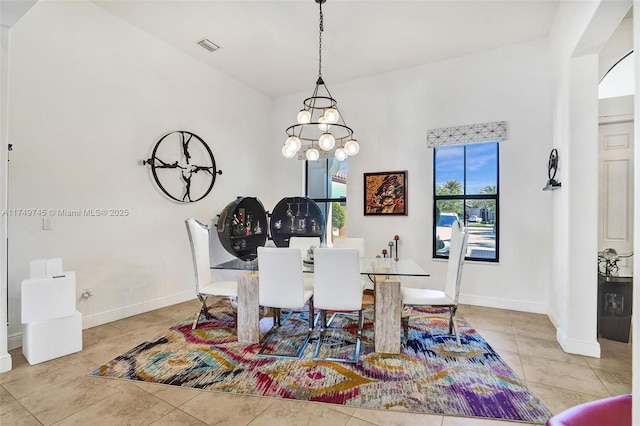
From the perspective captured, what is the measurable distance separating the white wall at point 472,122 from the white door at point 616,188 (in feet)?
1.77

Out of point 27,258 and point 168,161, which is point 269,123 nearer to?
point 168,161

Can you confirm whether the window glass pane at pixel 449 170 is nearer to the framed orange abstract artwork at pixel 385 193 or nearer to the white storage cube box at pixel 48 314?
the framed orange abstract artwork at pixel 385 193

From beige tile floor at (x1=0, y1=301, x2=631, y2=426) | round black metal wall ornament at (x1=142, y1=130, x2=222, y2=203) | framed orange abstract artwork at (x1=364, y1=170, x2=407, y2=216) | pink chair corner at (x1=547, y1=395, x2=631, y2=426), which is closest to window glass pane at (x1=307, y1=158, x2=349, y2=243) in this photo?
framed orange abstract artwork at (x1=364, y1=170, x2=407, y2=216)

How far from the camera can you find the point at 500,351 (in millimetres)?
2756

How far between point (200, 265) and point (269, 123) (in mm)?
3517

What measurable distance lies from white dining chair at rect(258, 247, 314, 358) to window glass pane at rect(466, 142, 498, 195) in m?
2.98

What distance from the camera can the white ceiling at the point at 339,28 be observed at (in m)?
3.27

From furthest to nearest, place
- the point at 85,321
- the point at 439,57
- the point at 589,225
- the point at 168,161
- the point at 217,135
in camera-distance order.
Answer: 1. the point at 217,135
2. the point at 439,57
3. the point at 168,161
4. the point at 85,321
5. the point at 589,225

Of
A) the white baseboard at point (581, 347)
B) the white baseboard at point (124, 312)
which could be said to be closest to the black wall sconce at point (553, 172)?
the white baseboard at point (581, 347)

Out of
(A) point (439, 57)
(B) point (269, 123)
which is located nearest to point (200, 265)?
(B) point (269, 123)

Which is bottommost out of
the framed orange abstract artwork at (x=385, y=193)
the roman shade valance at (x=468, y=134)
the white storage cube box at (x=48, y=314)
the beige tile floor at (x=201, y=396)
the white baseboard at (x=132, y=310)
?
the beige tile floor at (x=201, y=396)

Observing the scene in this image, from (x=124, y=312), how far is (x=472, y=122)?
5095 mm

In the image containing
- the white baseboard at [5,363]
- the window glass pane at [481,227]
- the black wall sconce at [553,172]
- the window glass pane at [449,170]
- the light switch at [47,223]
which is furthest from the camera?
the window glass pane at [449,170]

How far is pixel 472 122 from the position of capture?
14.0 ft
